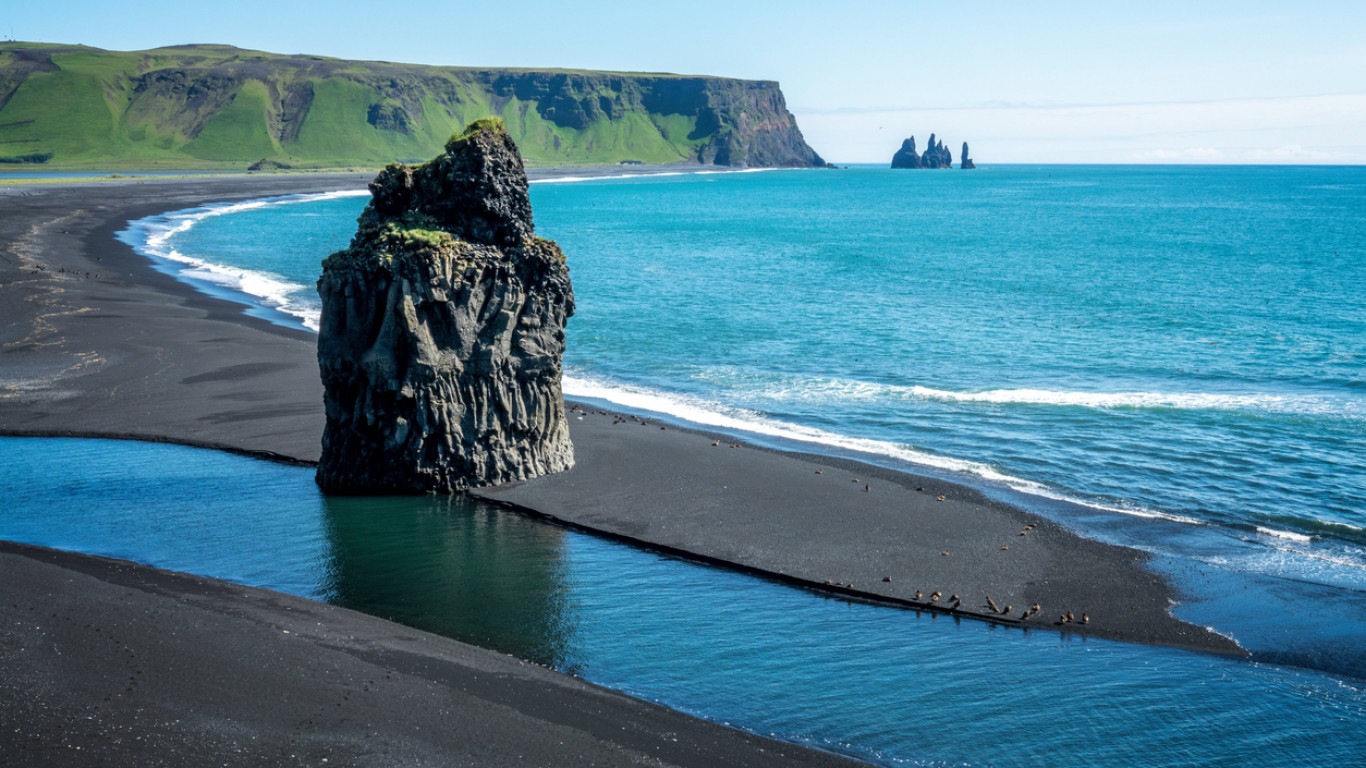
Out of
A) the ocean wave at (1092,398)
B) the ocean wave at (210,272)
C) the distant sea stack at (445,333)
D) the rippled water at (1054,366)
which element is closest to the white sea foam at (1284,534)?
the rippled water at (1054,366)

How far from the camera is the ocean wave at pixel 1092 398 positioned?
136 feet

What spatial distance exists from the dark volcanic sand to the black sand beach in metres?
1.54

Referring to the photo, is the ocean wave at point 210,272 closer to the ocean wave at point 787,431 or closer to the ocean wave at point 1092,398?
the ocean wave at point 787,431

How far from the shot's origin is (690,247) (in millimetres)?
107812

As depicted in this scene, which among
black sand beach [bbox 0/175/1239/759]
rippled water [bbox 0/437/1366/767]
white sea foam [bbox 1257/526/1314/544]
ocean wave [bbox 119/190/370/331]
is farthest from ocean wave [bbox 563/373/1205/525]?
ocean wave [bbox 119/190/370/331]

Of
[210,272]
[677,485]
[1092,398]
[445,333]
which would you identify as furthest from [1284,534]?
[210,272]

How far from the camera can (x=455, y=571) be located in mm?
24891

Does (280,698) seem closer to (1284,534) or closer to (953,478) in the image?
(953,478)

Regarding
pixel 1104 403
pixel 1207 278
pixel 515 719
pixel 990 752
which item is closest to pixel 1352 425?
pixel 1104 403

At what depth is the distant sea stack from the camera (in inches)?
1142

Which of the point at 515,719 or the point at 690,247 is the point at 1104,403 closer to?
the point at 515,719

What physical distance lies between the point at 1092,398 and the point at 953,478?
13.7 m

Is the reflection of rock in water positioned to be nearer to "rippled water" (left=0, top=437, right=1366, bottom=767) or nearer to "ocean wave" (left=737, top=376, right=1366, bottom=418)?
"rippled water" (left=0, top=437, right=1366, bottom=767)

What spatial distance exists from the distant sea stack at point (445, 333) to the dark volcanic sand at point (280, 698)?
811cm
